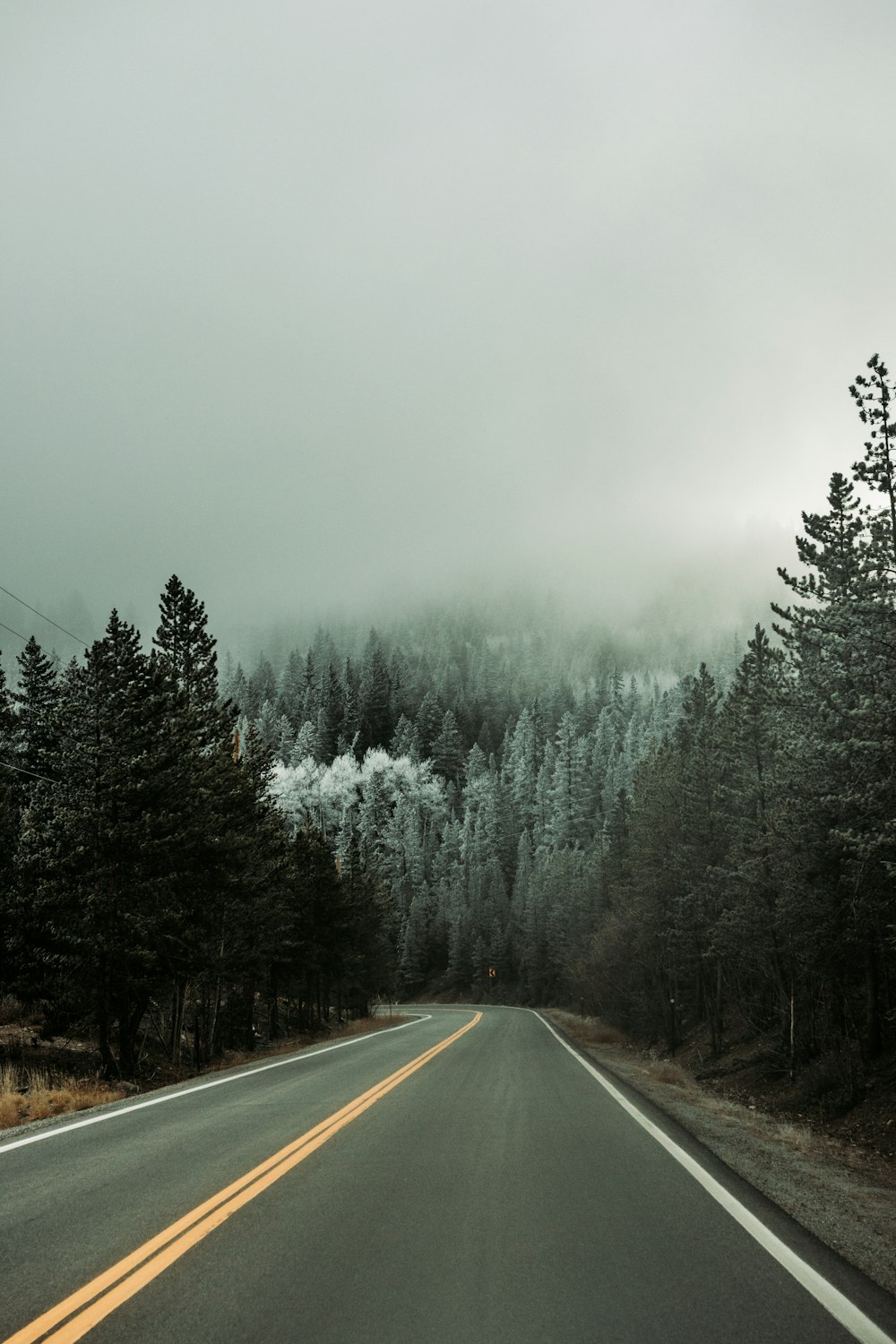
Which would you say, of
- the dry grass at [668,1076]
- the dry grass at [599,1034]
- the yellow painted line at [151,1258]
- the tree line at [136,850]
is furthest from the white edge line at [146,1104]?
the dry grass at [599,1034]

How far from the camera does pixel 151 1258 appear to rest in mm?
5172

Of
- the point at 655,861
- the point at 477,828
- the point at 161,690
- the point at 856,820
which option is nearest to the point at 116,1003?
the point at 161,690

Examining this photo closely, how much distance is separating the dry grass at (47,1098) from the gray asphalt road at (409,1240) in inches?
126

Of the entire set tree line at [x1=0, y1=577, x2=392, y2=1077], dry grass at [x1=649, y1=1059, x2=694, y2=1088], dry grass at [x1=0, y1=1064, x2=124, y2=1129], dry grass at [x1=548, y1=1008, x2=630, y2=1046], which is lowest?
dry grass at [x1=548, y1=1008, x2=630, y2=1046]

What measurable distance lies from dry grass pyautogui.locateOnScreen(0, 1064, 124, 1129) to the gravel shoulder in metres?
8.80

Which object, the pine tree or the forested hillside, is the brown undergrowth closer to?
the forested hillside

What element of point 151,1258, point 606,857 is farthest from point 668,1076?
point 606,857

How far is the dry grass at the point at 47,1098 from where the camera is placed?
12.6m

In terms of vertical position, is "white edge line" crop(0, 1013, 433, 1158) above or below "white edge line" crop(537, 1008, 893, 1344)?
below

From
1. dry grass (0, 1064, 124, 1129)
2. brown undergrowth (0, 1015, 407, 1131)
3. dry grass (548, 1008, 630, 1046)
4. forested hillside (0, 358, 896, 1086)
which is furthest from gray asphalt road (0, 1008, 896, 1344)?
dry grass (548, 1008, 630, 1046)

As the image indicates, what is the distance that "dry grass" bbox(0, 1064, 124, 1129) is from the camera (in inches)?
496

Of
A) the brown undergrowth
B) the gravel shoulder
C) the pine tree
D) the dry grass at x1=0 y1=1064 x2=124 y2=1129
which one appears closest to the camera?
the gravel shoulder

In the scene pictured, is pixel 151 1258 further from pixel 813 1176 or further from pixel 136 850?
pixel 136 850

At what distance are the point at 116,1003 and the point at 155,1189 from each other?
14.6 m
